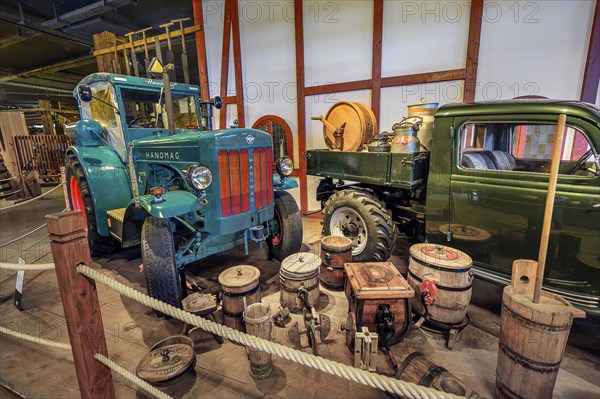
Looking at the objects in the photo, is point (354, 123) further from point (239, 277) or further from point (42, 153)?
point (42, 153)

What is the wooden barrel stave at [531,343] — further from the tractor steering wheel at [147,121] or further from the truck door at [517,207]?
the tractor steering wheel at [147,121]

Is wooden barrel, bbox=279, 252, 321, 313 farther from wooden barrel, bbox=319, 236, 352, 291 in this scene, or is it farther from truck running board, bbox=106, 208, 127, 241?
truck running board, bbox=106, 208, 127, 241

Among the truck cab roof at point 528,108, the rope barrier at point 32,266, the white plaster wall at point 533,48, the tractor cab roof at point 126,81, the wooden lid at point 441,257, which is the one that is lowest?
the wooden lid at point 441,257

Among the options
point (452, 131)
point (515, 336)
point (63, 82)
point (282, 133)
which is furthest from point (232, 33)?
point (63, 82)

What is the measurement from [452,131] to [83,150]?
4.33 meters

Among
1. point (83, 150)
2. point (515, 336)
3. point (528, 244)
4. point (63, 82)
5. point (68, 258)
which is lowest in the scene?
point (515, 336)

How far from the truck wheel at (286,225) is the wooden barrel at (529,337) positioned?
2.25 meters

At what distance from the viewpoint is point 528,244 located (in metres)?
2.24

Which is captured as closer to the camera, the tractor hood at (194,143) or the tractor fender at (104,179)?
the tractor hood at (194,143)

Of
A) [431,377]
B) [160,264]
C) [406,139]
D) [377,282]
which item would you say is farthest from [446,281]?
[160,264]

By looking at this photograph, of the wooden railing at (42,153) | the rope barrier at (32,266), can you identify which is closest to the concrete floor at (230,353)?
the rope barrier at (32,266)

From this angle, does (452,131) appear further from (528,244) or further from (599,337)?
(599,337)

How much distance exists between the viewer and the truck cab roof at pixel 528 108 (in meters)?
2.00

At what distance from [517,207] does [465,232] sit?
47cm
